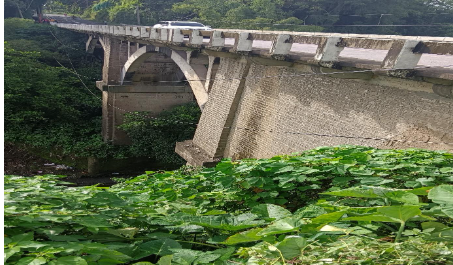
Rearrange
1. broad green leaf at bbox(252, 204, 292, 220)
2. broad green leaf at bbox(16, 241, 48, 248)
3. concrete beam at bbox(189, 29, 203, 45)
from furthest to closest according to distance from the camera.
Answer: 1. concrete beam at bbox(189, 29, 203, 45)
2. broad green leaf at bbox(252, 204, 292, 220)
3. broad green leaf at bbox(16, 241, 48, 248)

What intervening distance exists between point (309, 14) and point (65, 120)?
19425 millimetres

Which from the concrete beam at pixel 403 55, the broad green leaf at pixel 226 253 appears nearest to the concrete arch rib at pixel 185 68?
the concrete beam at pixel 403 55

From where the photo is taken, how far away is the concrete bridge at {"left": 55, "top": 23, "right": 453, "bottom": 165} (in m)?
5.88

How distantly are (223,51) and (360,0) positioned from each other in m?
23.7

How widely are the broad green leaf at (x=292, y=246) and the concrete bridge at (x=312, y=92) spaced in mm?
4539

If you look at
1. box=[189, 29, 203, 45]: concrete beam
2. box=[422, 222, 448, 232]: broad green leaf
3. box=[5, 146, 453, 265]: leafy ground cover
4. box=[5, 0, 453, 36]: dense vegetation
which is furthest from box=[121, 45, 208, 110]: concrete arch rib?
box=[422, 222, 448, 232]: broad green leaf

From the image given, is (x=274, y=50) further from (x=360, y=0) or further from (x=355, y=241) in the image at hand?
(x=360, y=0)

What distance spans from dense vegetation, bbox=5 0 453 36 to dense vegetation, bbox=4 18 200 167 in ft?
31.6

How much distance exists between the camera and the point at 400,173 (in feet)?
11.0

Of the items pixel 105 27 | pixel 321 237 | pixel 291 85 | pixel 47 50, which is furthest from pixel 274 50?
pixel 47 50

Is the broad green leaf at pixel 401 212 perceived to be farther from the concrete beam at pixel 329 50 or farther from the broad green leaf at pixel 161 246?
the concrete beam at pixel 329 50

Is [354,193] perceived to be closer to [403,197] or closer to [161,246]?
[403,197]

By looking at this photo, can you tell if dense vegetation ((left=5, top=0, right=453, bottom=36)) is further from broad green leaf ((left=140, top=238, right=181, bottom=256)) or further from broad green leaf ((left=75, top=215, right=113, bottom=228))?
broad green leaf ((left=140, top=238, right=181, bottom=256))

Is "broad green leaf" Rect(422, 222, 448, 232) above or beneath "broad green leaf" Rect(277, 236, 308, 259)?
above
